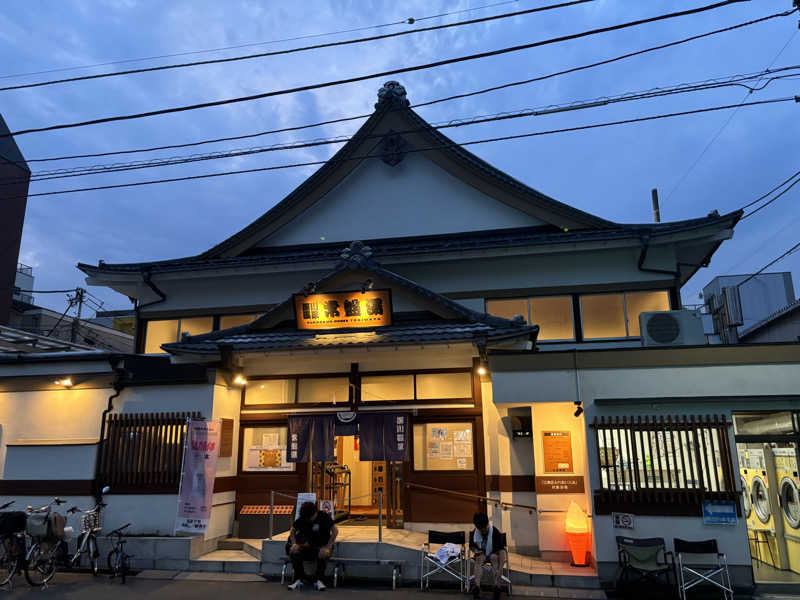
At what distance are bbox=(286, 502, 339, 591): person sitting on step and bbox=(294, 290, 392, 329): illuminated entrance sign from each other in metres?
4.04

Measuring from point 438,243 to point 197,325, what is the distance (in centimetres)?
720

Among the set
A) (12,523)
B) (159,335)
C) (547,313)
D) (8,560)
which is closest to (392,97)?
(547,313)

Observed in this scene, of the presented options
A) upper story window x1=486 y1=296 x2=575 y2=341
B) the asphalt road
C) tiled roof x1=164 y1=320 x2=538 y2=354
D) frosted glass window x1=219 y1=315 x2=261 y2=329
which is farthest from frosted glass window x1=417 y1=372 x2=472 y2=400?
frosted glass window x1=219 y1=315 x2=261 y2=329

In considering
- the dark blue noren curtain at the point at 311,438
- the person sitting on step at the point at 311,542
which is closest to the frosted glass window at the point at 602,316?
the dark blue noren curtain at the point at 311,438

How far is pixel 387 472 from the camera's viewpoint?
41.9ft

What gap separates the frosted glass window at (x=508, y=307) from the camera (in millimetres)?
14055

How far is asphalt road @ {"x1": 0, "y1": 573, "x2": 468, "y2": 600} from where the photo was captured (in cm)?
937

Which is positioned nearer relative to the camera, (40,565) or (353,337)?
(40,565)

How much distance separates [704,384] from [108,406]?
41.2ft

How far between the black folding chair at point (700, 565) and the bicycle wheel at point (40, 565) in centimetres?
1106

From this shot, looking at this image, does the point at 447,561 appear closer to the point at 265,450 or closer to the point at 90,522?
the point at 265,450

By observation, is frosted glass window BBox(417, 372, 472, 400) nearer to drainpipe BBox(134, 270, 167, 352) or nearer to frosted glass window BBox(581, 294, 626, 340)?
frosted glass window BBox(581, 294, 626, 340)

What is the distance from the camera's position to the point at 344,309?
41.7 ft

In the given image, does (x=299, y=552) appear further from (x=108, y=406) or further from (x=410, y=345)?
(x=108, y=406)
